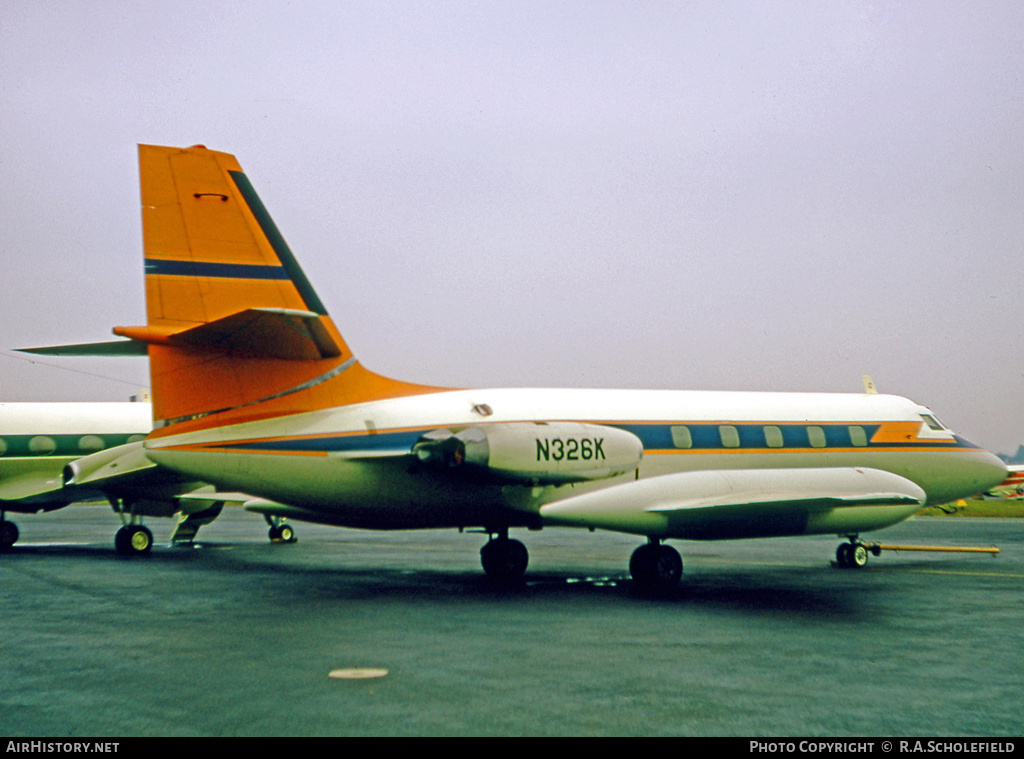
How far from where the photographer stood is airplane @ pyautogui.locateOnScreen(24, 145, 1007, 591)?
42.0 ft

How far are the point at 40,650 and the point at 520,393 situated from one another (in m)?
8.39

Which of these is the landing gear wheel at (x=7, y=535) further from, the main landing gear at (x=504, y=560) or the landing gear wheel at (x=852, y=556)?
the landing gear wheel at (x=852, y=556)

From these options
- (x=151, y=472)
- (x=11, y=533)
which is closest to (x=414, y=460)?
(x=151, y=472)

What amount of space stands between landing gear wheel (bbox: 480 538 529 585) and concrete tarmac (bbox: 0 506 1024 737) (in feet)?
1.52

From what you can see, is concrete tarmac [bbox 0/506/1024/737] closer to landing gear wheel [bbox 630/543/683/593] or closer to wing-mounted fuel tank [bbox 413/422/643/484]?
landing gear wheel [bbox 630/543/683/593]

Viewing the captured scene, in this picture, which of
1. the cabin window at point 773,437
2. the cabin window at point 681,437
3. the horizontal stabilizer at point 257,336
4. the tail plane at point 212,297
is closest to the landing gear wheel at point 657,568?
the cabin window at point 681,437

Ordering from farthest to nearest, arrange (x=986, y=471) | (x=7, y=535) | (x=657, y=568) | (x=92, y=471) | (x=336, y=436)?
(x=7, y=535) → (x=92, y=471) → (x=986, y=471) → (x=657, y=568) → (x=336, y=436)

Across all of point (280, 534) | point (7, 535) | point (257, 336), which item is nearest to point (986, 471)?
point (257, 336)

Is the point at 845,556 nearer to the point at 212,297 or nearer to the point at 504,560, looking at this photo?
the point at 504,560

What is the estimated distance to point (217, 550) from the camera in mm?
22031

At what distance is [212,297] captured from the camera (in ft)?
42.9

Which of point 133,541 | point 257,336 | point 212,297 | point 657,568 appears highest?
point 212,297

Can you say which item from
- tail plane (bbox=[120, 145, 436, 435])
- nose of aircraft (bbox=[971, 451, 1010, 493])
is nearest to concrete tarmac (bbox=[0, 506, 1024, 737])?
nose of aircraft (bbox=[971, 451, 1010, 493])

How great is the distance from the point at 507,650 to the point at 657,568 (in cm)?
574
